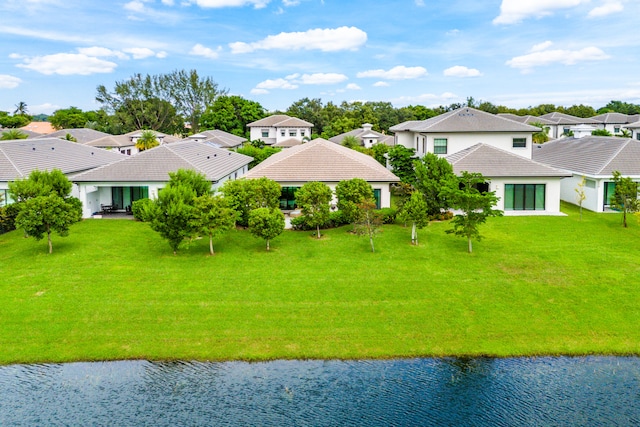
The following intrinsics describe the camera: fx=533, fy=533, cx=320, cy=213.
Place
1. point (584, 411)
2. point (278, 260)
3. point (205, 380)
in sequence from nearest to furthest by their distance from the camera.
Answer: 1. point (584, 411)
2. point (205, 380)
3. point (278, 260)

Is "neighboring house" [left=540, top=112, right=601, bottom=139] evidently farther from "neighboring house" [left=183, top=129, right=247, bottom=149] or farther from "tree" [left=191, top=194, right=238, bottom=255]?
"tree" [left=191, top=194, right=238, bottom=255]

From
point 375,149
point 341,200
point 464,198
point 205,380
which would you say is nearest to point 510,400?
point 205,380

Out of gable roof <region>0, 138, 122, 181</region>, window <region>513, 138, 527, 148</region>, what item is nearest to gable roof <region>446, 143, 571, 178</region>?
window <region>513, 138, 527, 148</region>

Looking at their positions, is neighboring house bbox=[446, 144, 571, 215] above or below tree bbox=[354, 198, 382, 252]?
above

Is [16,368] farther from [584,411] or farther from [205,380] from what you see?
[584,411]

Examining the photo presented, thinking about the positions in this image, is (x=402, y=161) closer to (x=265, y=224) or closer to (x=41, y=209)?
(x=265, y=224)

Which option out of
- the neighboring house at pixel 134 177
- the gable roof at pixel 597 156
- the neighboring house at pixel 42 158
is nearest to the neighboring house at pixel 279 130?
the neighboring house at pixel 42 158
